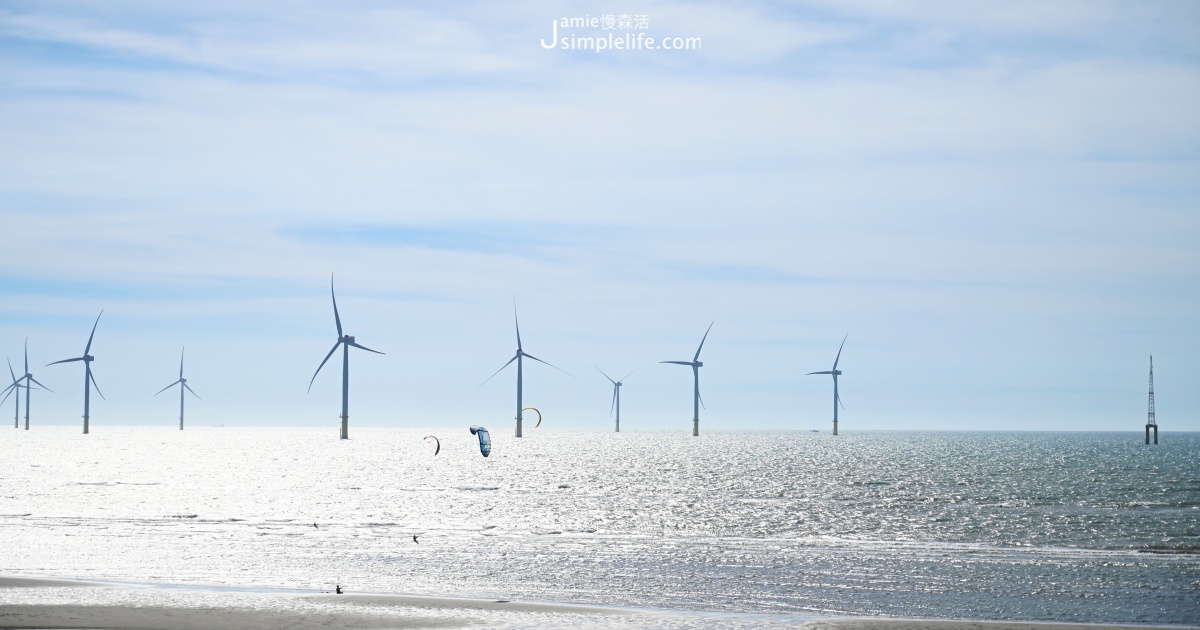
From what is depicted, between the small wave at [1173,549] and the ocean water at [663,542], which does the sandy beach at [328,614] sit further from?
the small wave at [1173,549]

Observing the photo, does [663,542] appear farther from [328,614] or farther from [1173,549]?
[328,614]

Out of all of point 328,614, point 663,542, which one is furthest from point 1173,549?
point 328,614

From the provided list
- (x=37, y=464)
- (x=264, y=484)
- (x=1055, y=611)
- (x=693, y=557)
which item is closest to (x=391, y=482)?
(x=264, y=484)

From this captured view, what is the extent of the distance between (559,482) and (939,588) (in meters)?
91.5

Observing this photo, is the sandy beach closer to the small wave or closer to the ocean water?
the ocean water

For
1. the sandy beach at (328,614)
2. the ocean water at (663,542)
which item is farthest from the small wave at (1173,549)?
the sandy beach at (328,614)

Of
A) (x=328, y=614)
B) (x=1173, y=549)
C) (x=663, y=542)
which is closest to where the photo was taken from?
(x=328, y=614)

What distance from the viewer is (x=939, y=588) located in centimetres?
4756

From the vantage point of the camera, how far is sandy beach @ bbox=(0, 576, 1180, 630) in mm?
35000

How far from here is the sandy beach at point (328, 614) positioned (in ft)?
115

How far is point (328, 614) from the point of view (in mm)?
37188

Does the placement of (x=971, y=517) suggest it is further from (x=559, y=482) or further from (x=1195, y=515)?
(x=559, y=482)

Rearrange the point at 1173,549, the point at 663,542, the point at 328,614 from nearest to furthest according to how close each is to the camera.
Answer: the point at 328,614, the point at 1173,549, the point at 663,542

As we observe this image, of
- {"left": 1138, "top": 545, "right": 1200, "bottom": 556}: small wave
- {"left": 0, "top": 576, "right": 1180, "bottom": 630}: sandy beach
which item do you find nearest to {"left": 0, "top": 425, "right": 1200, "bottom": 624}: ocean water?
{"left": 1138, "top": 545, "right": 1200, "bottom": 556}: small wave
